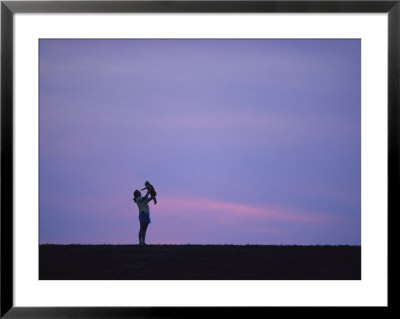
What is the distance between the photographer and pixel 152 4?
3.19m

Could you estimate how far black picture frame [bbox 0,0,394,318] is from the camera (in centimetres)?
318

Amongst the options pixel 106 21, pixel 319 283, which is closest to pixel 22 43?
pixel 106 21

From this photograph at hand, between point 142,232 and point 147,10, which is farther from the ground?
point 147,10

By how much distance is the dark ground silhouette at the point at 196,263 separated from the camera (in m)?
7.04

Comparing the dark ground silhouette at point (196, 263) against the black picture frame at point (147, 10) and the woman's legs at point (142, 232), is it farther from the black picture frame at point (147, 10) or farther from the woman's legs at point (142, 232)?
the black picture frame at point (147, 10)

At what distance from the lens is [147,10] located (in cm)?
322

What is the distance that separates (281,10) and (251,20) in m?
0.16

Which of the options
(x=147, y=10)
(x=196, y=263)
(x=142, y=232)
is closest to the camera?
(x=147, y=10)

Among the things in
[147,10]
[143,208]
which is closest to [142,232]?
[143,208]

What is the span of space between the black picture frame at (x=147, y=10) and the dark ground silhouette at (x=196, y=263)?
3.00 metres

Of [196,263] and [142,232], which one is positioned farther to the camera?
[142,232]

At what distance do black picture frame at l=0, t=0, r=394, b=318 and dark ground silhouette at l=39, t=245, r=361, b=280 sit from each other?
2996mm

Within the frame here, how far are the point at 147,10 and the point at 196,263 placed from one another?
497 cm

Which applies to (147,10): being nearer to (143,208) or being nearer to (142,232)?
(143,208)
